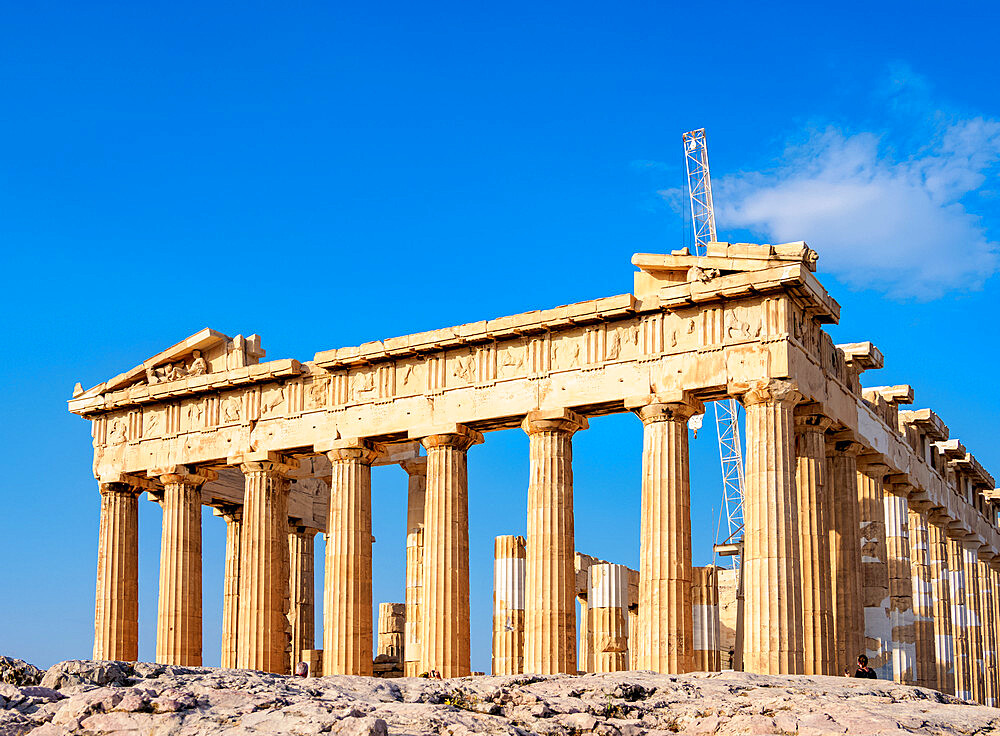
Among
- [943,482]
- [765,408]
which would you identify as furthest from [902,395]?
[765,408]

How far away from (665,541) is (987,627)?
23.8 metres

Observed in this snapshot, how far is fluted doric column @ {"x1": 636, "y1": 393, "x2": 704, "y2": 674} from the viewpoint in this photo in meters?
30.7

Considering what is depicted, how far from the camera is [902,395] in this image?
3981 cm

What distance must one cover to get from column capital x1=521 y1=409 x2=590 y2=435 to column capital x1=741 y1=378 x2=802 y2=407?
4.82m

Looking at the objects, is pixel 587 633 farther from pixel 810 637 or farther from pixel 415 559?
pixel 810 637

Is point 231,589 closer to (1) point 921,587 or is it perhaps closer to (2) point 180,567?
(2) point 180,567

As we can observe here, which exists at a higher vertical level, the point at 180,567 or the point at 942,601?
the point at 180,567

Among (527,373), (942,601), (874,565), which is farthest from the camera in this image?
(942,601)

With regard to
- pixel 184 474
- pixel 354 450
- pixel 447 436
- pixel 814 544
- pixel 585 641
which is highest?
pixel 447 436

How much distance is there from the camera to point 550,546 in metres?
33.1

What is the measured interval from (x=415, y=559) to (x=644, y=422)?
1227 cm

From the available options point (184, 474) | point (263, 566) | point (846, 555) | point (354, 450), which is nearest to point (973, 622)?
point (846, 555)

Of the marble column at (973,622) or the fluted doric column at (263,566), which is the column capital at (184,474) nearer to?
the fluted doric column at (263,566)

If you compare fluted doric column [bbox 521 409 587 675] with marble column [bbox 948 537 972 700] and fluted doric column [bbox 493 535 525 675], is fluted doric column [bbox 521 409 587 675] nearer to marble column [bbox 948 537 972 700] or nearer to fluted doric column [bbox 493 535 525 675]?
fluted doric column [bbox 493 535 525 675]
